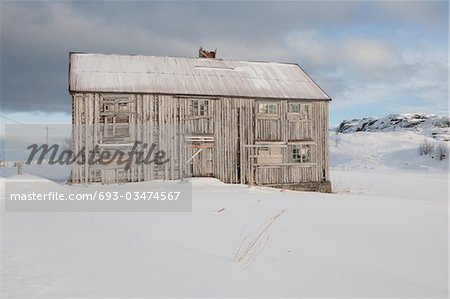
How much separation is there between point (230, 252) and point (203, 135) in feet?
46.7

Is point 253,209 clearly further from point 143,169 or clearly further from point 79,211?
point 143,169

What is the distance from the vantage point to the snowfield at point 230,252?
4.38 metres

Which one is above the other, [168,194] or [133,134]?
[133,134]

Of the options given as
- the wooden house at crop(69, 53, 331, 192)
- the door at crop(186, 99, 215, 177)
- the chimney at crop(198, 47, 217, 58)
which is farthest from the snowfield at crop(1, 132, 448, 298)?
the chimney at crop(198, 47, 217, 58)

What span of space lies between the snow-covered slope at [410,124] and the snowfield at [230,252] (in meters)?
39.0

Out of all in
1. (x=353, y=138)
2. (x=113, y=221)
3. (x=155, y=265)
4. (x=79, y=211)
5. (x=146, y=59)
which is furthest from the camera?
(x=353, y=138)

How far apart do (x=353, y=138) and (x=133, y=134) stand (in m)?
32.1

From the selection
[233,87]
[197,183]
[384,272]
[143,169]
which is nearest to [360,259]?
[384,272]

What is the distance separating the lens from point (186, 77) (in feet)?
70.0

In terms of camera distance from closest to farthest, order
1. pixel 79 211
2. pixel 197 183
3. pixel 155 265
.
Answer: pixel 155 265 → pixel 79 211 → pixel 197 183

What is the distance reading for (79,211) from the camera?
9.97 m

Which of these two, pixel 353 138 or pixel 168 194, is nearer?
pixel 168 194

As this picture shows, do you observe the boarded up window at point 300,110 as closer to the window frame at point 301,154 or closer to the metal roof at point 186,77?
the metal roof at point 186,77

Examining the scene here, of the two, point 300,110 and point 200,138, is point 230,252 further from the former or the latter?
point 300,110
